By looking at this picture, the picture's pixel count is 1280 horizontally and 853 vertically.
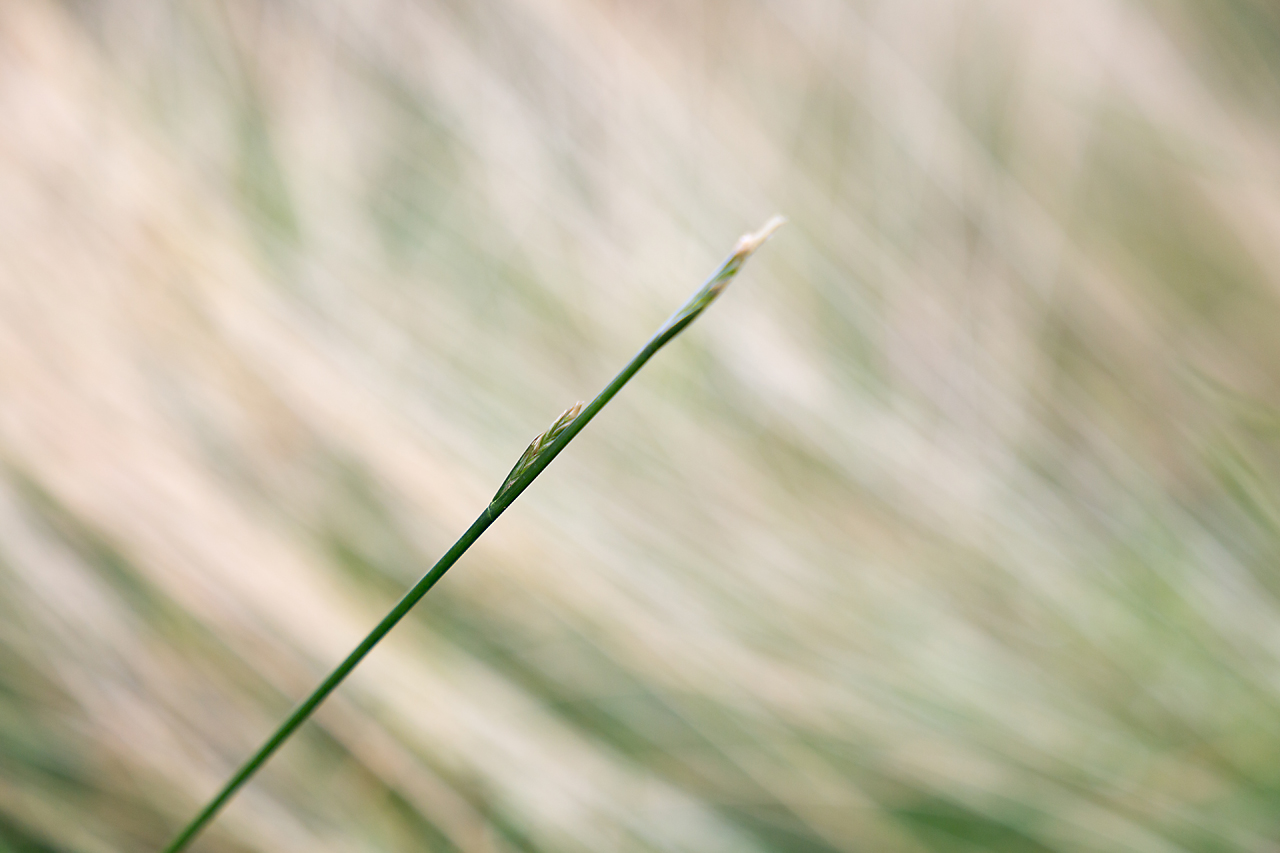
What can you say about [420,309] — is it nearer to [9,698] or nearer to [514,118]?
[514,118]

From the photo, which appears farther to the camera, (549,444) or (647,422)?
(647,422)

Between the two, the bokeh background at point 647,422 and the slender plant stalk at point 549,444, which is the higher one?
the bokeh background at point 647,422

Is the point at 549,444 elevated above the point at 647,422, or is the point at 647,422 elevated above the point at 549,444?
the point at 647,422

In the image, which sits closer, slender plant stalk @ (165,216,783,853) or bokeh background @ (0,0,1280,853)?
slender plant stalk @ (165,216,783,853)

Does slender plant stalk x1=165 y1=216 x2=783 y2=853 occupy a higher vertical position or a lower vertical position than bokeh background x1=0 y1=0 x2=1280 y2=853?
lower

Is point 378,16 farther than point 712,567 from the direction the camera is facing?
Yes

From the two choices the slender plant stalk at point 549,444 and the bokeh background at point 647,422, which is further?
the bokeh background at point 647,422

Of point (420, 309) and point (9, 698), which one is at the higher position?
point (420, 309)

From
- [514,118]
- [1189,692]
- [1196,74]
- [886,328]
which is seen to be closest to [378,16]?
[514,118]
